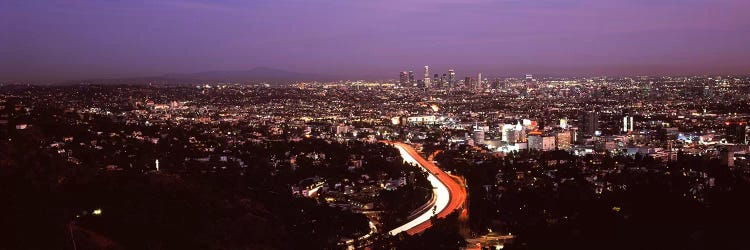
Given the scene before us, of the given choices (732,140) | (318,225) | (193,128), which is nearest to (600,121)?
(732,140)

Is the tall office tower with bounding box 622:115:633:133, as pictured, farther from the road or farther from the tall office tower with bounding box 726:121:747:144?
the road

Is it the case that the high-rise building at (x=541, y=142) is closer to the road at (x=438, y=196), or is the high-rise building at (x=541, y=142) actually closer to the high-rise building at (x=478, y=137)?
the high-rise building at (x=478, y=137)

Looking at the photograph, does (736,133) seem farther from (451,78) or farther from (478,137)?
(451,78)

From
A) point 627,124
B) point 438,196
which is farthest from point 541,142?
point 438,196

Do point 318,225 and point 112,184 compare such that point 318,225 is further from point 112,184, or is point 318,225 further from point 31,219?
point 31,219

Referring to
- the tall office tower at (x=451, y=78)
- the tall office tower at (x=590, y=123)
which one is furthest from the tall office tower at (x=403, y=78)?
the tall office tower at (x=590, y=123)
